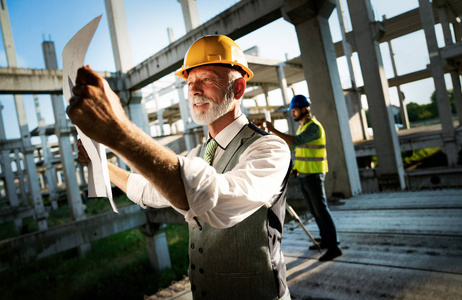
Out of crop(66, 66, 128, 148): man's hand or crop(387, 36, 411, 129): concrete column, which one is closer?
crop(66, 66, 128, 148): man's hand

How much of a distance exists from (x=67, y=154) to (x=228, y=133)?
44.5ft

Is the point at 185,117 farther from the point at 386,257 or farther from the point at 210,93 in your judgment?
the point at 210,93

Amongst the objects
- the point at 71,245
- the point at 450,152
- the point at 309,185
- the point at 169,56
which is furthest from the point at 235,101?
the point at 450,152

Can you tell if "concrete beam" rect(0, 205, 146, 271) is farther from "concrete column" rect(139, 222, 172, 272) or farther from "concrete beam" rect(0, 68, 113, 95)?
"concrete beam" rect(0, 68, 113, 95)

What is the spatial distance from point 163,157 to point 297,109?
3307 mm

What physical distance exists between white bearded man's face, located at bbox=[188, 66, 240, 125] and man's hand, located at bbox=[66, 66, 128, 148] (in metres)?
0.62

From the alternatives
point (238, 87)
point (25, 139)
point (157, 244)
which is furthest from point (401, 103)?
point (25, 139)

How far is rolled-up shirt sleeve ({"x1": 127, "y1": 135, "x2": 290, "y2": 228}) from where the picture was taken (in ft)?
2.52

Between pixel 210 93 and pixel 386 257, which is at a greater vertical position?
pixel 210 93

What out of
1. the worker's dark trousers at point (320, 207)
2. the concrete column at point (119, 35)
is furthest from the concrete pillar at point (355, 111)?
the worker's dark trousers at point (320, 207)

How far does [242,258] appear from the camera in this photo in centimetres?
116

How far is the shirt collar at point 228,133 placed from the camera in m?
1.30

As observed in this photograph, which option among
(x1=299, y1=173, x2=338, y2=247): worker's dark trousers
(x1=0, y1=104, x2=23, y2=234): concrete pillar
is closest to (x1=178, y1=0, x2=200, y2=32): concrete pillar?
(x1=299, y1=173, x2=338, y2=247): worker's dark trousers

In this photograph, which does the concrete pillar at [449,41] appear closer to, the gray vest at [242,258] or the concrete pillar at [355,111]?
the concrete pillar at [355,111]
